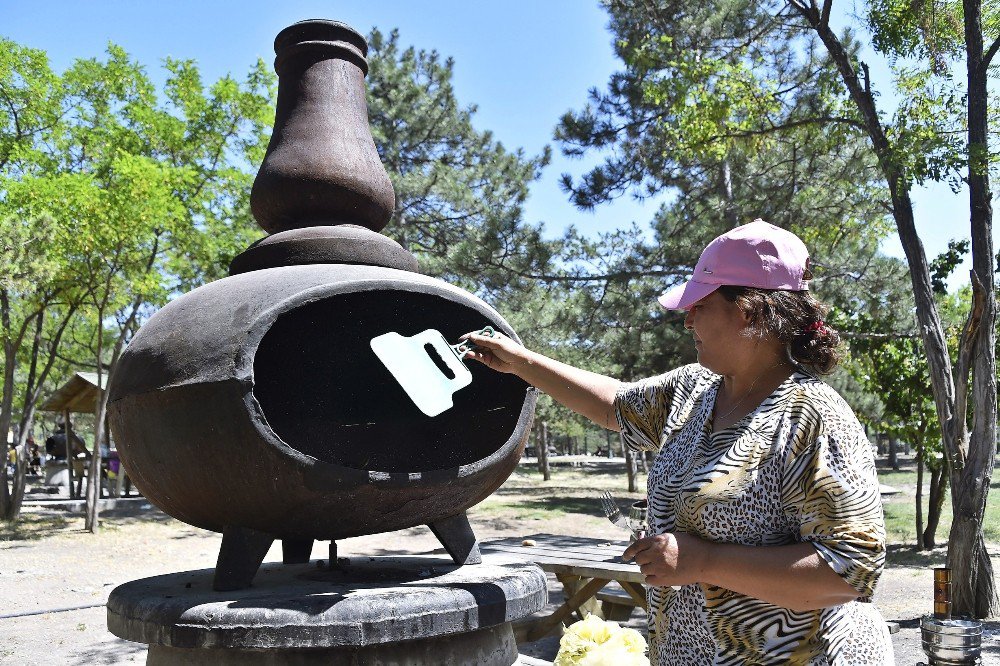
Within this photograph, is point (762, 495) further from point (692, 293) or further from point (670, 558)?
point (692, 293)

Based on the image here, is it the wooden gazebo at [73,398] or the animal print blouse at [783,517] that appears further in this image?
the wooden gazebo at [73,398]

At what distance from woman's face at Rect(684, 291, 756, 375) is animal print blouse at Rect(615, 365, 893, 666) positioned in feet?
0.34

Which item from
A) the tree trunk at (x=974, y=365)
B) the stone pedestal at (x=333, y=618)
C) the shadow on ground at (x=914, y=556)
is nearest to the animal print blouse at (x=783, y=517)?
the stone pedestal at (x=333, y=618)

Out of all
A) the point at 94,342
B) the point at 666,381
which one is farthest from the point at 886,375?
the point at 94,342

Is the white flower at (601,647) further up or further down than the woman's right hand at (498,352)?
further down

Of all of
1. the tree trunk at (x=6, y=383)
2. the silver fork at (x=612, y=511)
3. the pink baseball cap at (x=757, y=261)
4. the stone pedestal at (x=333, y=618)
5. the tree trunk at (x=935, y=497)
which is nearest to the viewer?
the pink baseball cap at (x=757, y=261)

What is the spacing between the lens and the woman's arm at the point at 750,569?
54.4 inches

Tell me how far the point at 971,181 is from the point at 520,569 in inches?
194

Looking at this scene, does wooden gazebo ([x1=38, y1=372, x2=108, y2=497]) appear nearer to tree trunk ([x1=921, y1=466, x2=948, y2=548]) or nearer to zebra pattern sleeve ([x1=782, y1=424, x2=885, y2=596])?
tree trunk ([x1=921, y1=466, x2=948, y2=548])

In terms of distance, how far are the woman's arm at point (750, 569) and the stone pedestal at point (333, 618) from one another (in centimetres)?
118

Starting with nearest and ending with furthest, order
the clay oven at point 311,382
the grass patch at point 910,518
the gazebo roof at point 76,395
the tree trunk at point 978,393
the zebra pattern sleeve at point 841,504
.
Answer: the zebra pattern sleeve at point 841,504
the clay oven at point 311,382
the tree trunk at point 978,393
the grass patch at point 910,518
the gazebo roof at point 76,395

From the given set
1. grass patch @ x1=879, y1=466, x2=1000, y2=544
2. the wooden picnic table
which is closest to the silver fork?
the wooden picnic table

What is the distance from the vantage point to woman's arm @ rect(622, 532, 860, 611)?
4.54ft

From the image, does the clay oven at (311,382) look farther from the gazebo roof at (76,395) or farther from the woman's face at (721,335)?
the gazebo roof at (76,395)
